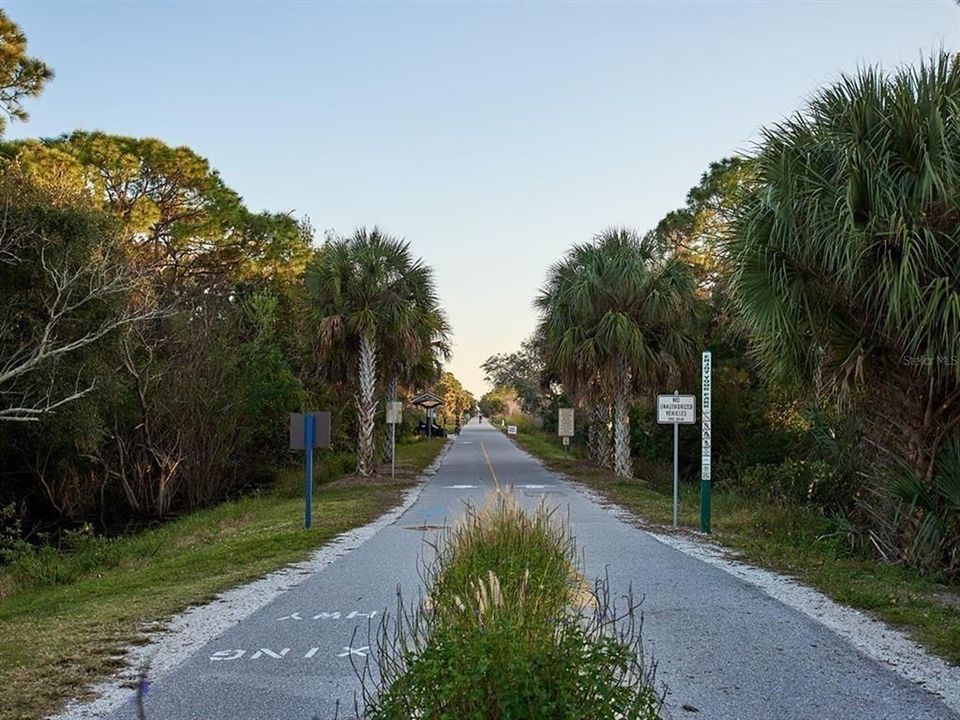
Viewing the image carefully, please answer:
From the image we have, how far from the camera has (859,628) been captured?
7.50 meters

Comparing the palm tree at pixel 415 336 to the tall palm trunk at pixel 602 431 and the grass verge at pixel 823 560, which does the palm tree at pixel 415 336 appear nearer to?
the tall palm trunk at pixel 602 431

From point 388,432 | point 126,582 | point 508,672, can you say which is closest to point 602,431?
point 388,432

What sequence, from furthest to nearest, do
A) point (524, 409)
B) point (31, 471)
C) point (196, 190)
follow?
point (524, 409), point (196, 190), point (31, 471)

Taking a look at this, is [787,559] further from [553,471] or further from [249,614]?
[553,471]

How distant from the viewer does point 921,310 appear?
9.95 meters

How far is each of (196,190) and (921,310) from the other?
2913 cm

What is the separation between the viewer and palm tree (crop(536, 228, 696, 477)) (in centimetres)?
2686

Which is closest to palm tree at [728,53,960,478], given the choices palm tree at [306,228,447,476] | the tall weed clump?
the tall weed clump

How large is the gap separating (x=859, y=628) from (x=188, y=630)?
579 centimetres

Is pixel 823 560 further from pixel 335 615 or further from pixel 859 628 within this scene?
pixel 335 615

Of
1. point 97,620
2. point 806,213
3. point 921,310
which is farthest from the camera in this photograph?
point 806,213

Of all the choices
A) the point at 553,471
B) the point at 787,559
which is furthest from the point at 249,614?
the point at 553,471

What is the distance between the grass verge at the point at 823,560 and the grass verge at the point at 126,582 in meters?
6.20

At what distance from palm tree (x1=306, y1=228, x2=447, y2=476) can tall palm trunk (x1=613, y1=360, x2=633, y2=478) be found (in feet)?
21.3
